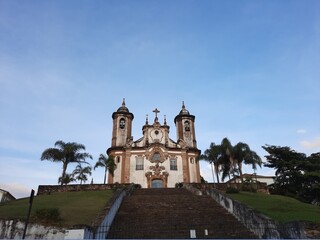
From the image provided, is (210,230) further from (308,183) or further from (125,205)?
(308,183)

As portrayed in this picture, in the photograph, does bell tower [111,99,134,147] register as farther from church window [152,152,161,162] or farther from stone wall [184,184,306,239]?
stone wall [184,184,306,239]

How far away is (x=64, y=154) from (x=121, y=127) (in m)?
11.1

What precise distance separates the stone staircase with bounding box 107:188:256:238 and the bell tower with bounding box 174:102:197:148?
18464 mm

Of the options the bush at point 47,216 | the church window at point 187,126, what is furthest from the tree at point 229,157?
the bush at point 47,216

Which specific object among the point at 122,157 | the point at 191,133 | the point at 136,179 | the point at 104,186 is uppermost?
the point at 191,133

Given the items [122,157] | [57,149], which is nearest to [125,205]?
[57,149]

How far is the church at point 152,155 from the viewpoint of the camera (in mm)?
31781

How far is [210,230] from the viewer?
1135cm

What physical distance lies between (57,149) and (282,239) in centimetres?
2311

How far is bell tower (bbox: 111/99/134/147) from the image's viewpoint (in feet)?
115

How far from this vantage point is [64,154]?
26.8 m

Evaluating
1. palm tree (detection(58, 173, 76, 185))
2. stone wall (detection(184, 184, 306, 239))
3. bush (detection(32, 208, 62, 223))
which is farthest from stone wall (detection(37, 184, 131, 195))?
bush (detection(32, 208, 62, 223))

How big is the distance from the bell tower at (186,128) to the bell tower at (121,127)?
22.9ft

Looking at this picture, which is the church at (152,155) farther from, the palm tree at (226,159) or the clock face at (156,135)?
the palm tree at (226,159)
